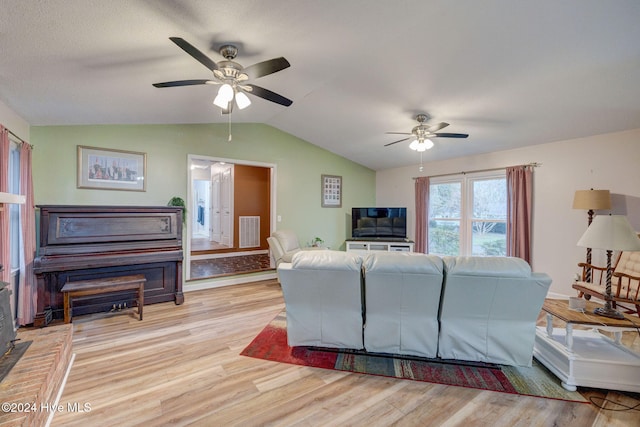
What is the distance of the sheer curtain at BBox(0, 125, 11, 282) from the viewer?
8.14 ft

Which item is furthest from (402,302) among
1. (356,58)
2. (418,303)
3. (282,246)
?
(282,246)

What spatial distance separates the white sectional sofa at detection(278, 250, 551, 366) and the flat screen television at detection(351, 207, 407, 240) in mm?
3984

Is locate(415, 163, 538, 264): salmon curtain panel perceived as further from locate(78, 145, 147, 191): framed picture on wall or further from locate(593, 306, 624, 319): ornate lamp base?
locate(78, 145, 147, 191): framed picture on wall

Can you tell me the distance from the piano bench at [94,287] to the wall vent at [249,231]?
4.09m

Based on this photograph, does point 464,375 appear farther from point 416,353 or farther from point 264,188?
point 264,188

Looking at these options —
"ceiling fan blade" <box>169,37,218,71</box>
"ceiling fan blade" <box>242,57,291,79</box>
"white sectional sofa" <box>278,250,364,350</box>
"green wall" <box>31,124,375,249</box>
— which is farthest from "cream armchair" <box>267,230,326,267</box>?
"ceiling fan blade" <box>169,37,218,71</box>

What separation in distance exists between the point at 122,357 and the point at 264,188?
579cm

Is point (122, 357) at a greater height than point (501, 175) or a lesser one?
lesser

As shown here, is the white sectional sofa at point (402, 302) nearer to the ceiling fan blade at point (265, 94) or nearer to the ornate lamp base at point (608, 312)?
the ornate lamp base at point (608, 312)

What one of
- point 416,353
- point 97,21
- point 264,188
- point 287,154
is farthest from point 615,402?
point 264,188

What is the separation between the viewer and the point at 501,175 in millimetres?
4926

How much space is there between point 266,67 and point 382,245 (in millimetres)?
4831

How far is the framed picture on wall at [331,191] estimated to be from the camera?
20.7 ft

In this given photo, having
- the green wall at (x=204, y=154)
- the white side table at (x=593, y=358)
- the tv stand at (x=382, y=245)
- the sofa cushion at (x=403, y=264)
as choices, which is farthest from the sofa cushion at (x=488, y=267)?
the green wall at (x=204, y=154)
